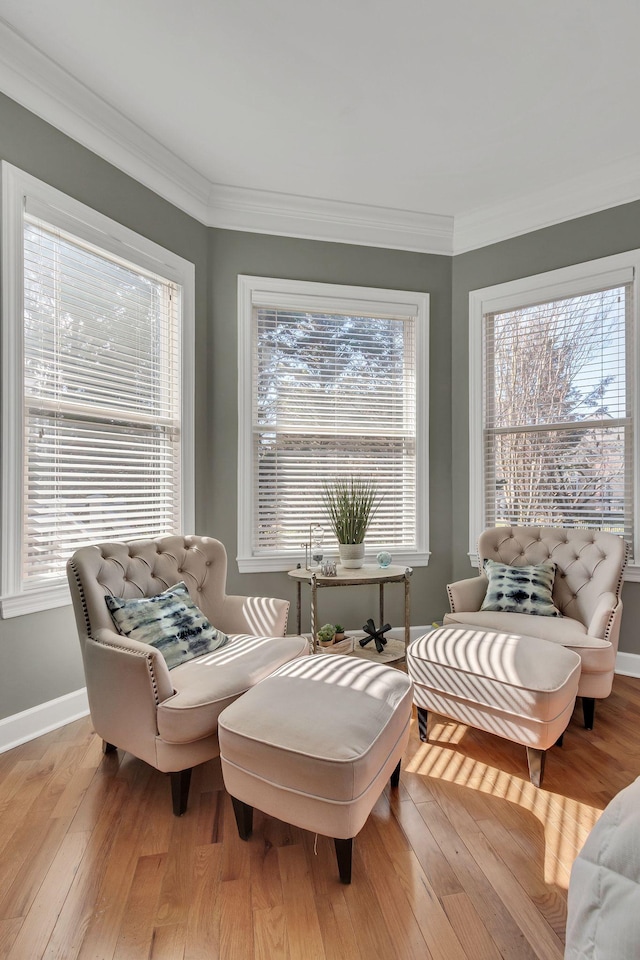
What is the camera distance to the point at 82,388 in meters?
2.75

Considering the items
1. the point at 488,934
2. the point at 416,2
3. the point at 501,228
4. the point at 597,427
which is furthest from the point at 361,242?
the point at 488,934

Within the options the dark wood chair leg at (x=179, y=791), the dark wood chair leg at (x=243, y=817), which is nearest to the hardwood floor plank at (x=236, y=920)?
the dark wood chair leg at (x=243, y=817)

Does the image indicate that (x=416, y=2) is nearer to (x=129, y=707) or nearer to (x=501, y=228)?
(x=501, y=228)

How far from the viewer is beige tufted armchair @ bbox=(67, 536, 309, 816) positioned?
6.06ft

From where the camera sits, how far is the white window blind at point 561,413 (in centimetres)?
332

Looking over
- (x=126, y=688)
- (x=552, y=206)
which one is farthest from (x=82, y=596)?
(x=552, y=206)

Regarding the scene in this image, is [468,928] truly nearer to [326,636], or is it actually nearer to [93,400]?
[326,636]

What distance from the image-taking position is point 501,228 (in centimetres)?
371

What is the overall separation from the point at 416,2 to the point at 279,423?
2246mm

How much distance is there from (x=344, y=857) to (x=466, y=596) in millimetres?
1746

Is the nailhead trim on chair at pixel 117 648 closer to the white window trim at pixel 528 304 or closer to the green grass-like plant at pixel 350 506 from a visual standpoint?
the green grass-like plant at pixel 350 506

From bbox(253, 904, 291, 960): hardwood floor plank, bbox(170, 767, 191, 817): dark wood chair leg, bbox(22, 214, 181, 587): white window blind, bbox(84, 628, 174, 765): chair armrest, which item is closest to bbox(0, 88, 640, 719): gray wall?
bbox(22, 214, 181, 587): white window blind

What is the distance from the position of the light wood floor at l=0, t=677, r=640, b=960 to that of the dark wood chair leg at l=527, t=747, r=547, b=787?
4 centimetres

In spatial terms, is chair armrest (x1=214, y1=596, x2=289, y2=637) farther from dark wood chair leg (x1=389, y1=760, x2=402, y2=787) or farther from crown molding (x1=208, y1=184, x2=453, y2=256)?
crown molding (x1=208, y1=184, x2=453, y2=256)
